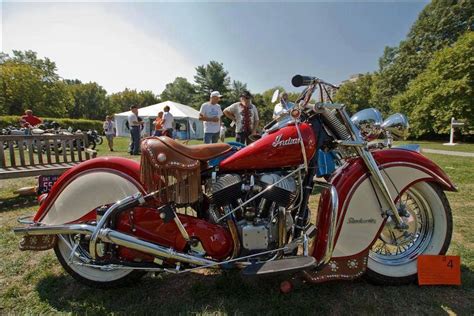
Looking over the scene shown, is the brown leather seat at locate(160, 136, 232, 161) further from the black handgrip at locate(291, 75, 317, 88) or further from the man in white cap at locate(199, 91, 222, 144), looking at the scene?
the man in white cap at locate(199, 91, 222, 144)

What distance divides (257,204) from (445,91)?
24758mm

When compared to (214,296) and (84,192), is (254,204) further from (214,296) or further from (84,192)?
(84,192)

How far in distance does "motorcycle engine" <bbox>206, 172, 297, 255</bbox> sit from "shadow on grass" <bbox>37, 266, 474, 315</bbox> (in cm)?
43

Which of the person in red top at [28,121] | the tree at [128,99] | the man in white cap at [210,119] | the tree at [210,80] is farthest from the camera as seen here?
the tree at [128,99]

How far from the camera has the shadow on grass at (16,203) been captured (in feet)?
13.3

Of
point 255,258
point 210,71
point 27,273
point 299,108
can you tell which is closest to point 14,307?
point 27,273

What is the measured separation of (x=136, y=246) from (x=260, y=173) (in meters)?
1.01

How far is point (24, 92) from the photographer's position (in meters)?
40.4

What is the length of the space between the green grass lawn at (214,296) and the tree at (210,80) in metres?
44.1

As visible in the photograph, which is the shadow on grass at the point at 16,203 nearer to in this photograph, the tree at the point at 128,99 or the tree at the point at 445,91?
the tree at the point at 445,91

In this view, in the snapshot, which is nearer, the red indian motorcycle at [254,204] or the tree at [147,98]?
the red indian motorcycle at [254,204]

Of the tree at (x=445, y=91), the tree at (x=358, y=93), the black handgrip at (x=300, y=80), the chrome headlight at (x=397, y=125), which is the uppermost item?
the tree at (x=358, y=93)

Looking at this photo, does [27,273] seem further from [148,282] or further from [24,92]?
[24,92]

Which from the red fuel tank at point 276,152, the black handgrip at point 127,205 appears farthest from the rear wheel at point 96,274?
the red fuel tank at point 276,152
